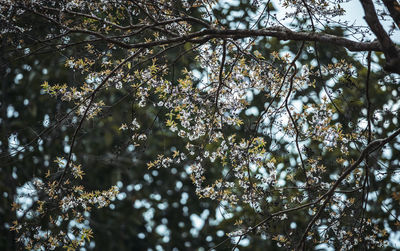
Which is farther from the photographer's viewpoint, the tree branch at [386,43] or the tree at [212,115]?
the tree at [212,115]

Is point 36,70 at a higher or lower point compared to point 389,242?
higher

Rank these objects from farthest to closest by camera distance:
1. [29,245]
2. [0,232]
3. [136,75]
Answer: [0,232] → [136,75] → [29,245]

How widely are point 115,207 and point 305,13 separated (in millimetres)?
5633

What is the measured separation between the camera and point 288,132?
4.05m

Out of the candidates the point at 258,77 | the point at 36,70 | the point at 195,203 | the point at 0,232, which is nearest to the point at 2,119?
the point at 36,70

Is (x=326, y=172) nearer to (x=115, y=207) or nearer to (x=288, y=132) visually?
(x=288, y=132)

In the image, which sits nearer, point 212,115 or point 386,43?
point 386,43

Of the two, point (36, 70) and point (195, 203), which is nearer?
point (36, 70)

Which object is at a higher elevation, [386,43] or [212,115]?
[212,115]

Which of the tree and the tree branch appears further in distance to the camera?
the tree

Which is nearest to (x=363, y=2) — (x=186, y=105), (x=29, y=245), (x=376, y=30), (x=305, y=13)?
(x=376, y=30)

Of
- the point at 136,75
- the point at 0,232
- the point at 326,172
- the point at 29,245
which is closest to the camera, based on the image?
the point at 29,245


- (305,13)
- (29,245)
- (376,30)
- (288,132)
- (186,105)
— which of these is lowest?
(29,245)

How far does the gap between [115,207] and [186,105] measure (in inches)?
175
